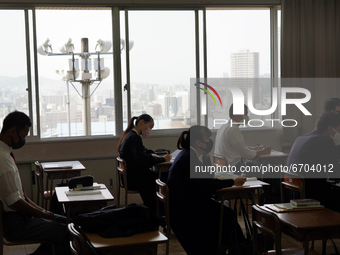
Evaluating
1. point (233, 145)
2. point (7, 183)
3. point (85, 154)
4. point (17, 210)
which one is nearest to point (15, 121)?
point (7, 183)

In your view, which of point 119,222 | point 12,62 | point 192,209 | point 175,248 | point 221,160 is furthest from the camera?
point 12,62

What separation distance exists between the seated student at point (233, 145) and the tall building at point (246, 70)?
5.00ft

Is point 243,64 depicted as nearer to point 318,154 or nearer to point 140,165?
point 140,165

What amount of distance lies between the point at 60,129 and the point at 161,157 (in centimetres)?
193

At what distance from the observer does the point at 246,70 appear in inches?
263

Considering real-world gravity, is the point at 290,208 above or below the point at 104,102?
below

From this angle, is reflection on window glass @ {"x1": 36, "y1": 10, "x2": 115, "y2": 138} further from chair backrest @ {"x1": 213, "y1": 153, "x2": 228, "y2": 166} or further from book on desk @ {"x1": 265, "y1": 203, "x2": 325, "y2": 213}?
book on desk @ {"x1": 265, "y1": 203, "x2": 325, "y2": 213}

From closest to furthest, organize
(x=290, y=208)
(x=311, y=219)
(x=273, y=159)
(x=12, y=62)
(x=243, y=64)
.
A: (x=311, y=219) < (x=290, y=208) < (x=273, y=159) < (x=12, y=62) < (x=243, y=64)

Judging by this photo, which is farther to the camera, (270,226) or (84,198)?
(84,198)

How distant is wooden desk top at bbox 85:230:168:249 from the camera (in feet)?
7.02

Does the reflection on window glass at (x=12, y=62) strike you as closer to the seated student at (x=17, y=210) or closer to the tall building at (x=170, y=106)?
the tall building at (x=170, y=106)

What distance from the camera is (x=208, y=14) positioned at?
648 cm

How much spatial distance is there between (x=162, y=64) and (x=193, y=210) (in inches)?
133

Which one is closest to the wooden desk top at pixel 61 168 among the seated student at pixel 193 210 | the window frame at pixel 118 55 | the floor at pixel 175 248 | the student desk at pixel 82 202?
the floor at pixel 175 248
